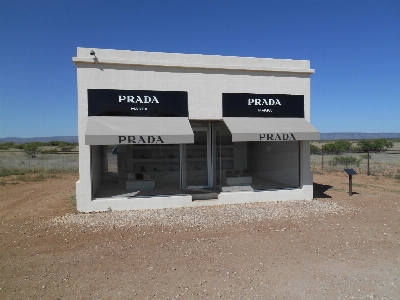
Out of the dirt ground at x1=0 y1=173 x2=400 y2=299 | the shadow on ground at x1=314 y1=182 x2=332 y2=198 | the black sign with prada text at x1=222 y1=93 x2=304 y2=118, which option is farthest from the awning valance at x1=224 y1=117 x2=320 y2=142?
the shadow on ground at x1=314 y1=182 x2=332 y2=198

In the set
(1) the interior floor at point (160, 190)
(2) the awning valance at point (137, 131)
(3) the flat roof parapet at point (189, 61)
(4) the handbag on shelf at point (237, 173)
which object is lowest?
(1) the interior floor at point (160, 190)

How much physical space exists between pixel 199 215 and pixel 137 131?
303cm

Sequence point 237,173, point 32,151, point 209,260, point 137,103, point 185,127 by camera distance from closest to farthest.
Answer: point 209,260, point 185,127, point 137,103, point 237,173, point 32,151

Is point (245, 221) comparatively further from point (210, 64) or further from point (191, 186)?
point (210, 64)

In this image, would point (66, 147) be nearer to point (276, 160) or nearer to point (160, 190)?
point (160, 190)

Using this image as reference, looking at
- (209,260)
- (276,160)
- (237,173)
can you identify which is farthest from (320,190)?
(209,260)

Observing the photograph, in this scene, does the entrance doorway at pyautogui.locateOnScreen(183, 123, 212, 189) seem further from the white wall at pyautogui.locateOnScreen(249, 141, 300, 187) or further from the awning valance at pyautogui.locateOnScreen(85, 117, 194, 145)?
the white wall at pyautogui.locateOnScreen(249, 141, 300, 187)

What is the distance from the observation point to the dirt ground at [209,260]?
454cm

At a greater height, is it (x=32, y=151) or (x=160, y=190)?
(x=32, y=151)

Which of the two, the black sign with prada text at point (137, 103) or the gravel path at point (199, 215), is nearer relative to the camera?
the gravel path at point (199, 215)

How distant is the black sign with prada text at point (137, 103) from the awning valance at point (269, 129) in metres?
1.69

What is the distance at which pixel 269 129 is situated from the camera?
33.8ft

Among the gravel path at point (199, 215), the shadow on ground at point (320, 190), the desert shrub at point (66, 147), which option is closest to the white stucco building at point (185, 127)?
the gravel path at point (199, 215)

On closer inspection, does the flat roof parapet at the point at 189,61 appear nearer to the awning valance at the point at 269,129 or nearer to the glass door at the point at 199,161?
the awning valance at the point at 269,129
